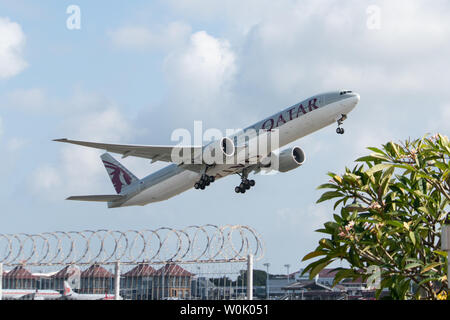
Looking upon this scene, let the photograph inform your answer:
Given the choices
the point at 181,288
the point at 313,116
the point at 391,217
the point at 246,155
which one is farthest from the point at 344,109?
the point at 391,217

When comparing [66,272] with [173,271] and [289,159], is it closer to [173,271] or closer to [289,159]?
[173,271]

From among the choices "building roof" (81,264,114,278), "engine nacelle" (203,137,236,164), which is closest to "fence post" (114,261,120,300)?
"building roof" (81,264,114,278)

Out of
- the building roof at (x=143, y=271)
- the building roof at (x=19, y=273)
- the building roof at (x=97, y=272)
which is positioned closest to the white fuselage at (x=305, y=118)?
the building roof at (x=97, y=272)

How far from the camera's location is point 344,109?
123 feet

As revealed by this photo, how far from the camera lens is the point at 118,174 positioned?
5575cm

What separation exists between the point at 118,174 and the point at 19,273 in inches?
588

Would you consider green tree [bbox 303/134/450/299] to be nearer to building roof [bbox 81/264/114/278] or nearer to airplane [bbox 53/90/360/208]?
airplane [bbox 53/90/360/208]

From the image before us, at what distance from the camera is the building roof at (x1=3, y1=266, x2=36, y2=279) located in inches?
1708

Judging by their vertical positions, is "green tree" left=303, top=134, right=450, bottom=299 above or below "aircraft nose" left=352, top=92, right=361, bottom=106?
below

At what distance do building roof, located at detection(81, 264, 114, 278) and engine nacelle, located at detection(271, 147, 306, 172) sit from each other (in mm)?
15309

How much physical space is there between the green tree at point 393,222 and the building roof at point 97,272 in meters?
25.0

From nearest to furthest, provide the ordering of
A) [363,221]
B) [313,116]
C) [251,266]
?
1. [363,221]
2. [251,266]
3. [313,116]
